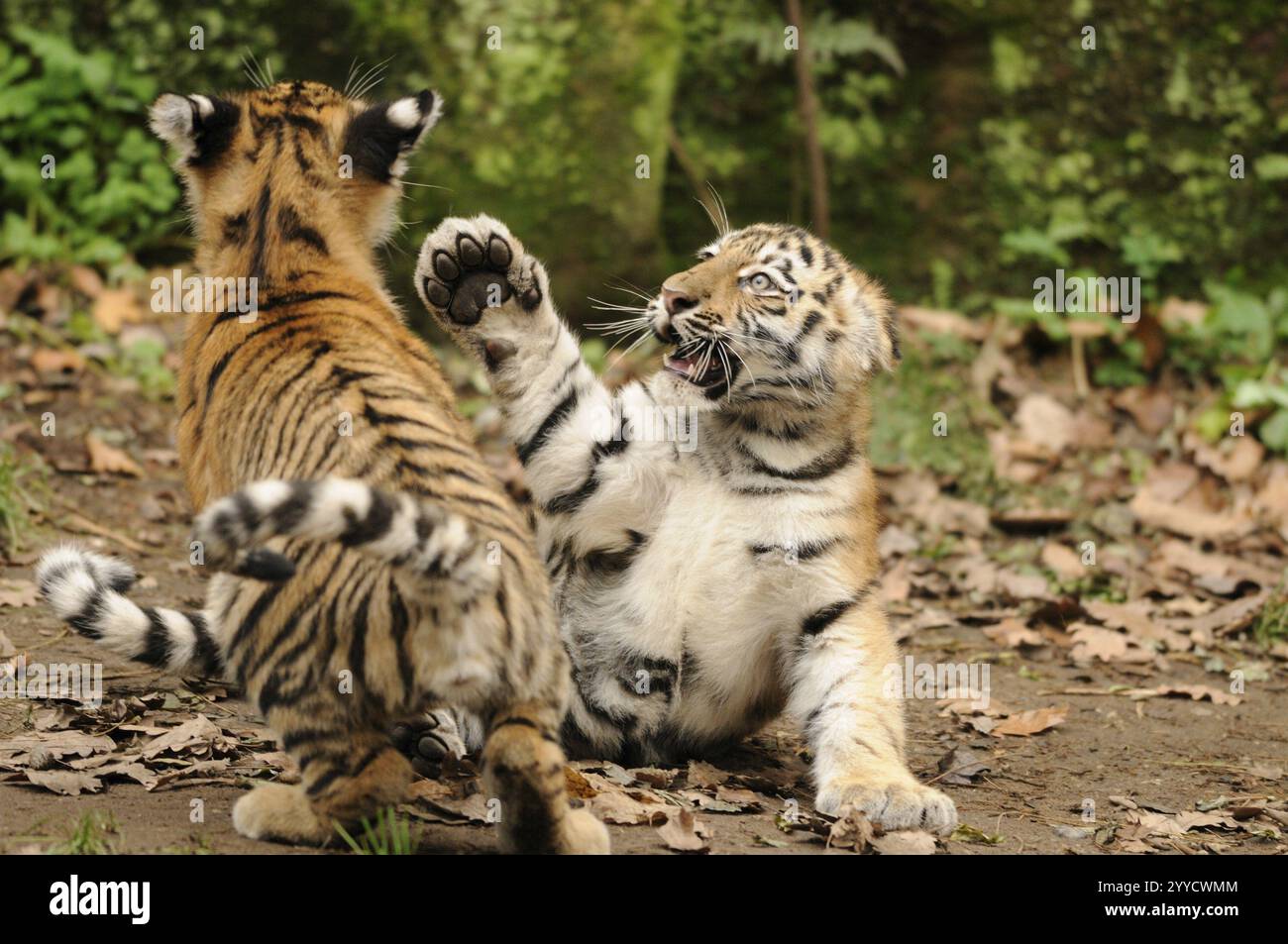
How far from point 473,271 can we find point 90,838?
206cm

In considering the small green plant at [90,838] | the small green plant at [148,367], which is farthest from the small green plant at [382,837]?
the small green plant at [148,367]

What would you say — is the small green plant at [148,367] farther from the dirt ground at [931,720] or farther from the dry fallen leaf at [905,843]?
the dry fallen leaf at [905,843]

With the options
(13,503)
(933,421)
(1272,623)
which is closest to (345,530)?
(13,503)

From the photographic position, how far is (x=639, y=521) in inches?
182

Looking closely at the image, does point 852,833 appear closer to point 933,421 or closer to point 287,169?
point 287,169

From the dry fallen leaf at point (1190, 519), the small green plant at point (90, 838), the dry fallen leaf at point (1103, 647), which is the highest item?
the dry fallen leaf at point (1190, 519)

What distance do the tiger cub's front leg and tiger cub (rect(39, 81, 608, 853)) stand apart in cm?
91

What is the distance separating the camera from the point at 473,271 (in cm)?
456

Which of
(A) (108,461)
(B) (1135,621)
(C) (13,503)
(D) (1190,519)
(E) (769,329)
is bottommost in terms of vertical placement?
(B) (1135,621)

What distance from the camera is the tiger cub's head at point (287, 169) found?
165 inches

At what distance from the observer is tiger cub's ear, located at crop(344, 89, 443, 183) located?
14.2 feet

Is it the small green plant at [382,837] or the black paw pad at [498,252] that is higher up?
the black paw pad at [498,252]
